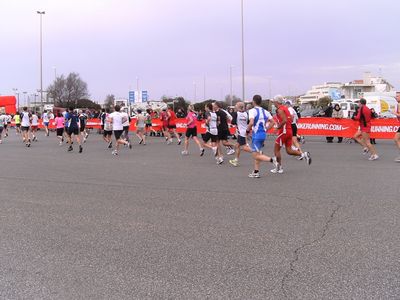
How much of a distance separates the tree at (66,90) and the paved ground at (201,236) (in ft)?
269

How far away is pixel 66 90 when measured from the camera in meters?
90.1

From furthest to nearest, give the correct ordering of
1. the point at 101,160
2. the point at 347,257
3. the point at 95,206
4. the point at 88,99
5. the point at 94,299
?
the point at 88,99, the point at 101,160, the point at 95,206, the point at 347,257, the point at 94,299

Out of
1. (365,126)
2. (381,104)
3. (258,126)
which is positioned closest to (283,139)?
Answer: (258,126)

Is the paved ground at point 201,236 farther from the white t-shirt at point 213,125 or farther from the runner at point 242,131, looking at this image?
the white t-shirt at point 213,125

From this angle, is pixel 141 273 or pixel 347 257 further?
pixel 347 257

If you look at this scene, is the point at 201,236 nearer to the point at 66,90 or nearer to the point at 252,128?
the point at 252,128

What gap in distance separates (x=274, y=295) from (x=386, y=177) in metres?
7.12

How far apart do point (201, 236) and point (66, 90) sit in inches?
3495

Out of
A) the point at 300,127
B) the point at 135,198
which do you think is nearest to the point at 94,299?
the point at 135,198

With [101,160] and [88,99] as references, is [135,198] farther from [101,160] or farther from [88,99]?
[88,99]

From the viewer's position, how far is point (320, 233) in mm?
5816

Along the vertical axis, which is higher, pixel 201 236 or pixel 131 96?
pixel 131 96

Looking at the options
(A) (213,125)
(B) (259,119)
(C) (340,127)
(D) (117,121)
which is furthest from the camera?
(C) (340,127)

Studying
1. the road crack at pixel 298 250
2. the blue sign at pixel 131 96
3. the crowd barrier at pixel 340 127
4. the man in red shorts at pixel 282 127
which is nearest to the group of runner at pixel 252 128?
the man in red shorts at pixel 282 127
